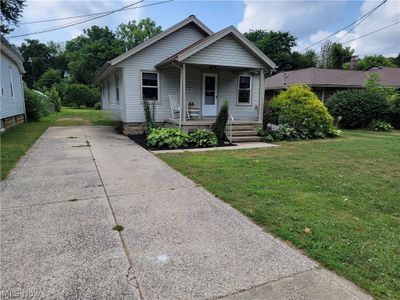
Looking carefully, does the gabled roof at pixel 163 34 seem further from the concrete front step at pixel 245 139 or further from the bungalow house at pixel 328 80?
the bungalow house at pixel 328 80

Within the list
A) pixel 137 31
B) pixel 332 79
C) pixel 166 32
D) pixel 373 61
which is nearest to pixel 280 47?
pixel 373 61

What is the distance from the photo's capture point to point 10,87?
13.5 metres

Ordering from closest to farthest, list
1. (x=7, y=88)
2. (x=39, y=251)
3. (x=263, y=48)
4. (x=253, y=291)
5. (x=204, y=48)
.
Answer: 1. (x=253, y=291)
2. (x=39, y=251)
3. (x=204, y=48)
4. (x=7, y=88)
5. (x=263, y=48)

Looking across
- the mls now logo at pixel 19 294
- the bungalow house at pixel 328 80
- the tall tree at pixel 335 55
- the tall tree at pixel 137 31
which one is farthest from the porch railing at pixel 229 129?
the tall tree at pixel 335 55

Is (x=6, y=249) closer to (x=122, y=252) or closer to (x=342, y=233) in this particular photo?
(x=122, y=252)

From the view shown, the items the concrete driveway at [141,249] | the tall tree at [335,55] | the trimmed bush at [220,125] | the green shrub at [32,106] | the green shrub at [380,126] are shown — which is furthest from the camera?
the tall tree at [335,55]

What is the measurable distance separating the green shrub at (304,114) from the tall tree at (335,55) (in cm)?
3398

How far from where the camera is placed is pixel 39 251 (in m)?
2.81

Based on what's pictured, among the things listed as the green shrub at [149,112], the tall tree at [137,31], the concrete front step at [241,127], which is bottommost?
the concrete front step at [241,127]

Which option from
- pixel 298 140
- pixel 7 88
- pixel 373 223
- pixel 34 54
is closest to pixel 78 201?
pixel 373 223

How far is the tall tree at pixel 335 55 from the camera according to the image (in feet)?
134

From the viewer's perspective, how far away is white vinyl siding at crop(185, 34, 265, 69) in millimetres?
10438

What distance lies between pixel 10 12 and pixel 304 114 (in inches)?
578

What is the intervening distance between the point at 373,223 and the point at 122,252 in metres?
3.04
